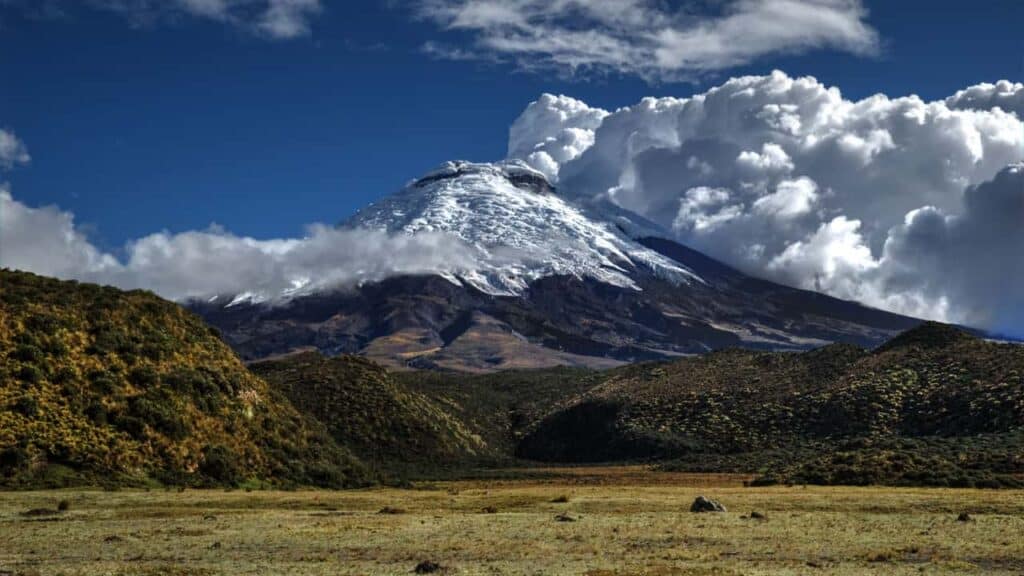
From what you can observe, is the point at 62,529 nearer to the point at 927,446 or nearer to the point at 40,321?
the point at 40,321

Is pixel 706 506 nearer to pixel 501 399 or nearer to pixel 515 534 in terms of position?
pixel 515 534

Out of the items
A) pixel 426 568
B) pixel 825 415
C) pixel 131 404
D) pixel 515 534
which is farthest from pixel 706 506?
pixel 825 415

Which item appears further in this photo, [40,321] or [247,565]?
[40,321]

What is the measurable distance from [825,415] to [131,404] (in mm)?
82492

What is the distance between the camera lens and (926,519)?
2133 inches

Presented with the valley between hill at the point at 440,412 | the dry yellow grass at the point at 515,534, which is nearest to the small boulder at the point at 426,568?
the dry yellow grass at the point at 515,534

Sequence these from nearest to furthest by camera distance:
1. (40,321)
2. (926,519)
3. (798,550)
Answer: (798,550), (926,519), (40,321)

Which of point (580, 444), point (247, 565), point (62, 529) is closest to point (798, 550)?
point (247, 565)

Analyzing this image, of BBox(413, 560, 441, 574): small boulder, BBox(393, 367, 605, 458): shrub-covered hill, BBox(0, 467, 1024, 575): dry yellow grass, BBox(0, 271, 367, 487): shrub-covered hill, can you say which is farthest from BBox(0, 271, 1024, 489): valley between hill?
BBox(413, 560, 441, 574): small boulder

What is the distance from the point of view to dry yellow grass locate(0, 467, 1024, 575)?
39.2 metres

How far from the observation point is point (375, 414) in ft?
430

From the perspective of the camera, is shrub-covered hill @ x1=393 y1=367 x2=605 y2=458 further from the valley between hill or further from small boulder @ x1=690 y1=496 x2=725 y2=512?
small boulder @ x1=690 y1=496 x2=725 y2=512

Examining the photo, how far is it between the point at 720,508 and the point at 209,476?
128ft

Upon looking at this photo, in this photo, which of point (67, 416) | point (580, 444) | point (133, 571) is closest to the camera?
point (133, 571)
